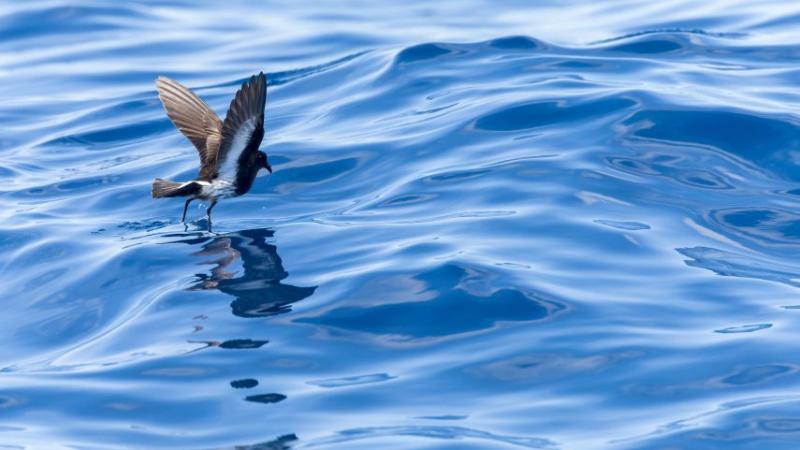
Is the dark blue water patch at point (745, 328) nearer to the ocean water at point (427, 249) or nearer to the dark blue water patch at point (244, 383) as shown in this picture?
the ocean water at point (427, 249)

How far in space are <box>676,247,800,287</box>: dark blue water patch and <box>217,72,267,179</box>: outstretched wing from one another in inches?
124

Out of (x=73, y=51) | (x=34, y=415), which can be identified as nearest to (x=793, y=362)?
(x=34, y=415)

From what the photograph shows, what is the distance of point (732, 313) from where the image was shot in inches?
319

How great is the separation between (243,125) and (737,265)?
12.1 feet

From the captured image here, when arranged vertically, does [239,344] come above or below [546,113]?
below

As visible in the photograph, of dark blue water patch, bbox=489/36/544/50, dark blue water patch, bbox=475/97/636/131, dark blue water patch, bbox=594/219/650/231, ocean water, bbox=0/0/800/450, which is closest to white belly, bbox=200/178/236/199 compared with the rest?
ocean water, bbox=0/0/800/450

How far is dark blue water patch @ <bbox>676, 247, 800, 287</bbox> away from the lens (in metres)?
8.78

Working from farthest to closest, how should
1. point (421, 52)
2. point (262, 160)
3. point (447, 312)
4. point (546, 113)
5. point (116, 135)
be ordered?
point (421, 52) < point (116, 135) < point (546, 113) < point (262, 160) < point (447, 312)

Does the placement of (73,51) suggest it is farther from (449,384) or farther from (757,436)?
(757,436)

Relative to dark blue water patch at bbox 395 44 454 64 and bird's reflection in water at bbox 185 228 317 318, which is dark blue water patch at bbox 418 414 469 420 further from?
dark blue water patch at bbox 395 44 454 64

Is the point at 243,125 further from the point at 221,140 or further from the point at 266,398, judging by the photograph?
the point at 266,398

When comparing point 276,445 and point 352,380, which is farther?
point 352,380

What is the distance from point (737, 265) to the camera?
29.6 feet

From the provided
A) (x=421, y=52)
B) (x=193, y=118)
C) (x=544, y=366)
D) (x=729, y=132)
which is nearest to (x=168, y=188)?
(x=193, y=118)
